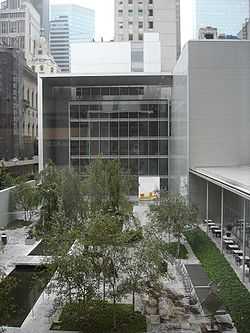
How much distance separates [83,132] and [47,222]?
51.1 feet

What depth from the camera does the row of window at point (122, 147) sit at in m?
36.8

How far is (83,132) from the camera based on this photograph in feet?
121

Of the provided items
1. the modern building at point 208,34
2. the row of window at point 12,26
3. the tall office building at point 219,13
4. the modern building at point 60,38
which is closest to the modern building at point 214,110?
the modern building at point 208,34

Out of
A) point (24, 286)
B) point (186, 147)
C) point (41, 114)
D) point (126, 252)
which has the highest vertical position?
point (41, 114)

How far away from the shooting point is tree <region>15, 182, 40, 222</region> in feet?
81.1

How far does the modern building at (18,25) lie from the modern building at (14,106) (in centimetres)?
2009

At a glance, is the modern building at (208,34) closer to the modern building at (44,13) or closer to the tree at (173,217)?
the tree at (173,217)

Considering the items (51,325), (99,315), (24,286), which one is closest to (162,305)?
(99,315)

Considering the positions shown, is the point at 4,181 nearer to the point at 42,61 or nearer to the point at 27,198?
the point at 27,198

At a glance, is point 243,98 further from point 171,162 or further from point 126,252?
point 126,252

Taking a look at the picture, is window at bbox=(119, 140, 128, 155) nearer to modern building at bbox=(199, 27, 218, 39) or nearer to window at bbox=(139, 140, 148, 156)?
window at bbox=(139, 140, 148, 156)

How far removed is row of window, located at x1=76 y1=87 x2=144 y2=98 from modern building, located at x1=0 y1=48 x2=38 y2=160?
5.23 meters

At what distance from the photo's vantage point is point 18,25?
63.6 metres

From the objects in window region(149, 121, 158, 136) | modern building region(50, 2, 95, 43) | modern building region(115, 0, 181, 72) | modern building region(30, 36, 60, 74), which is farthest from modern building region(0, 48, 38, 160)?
modern building region(50, 2, 95, 43)
